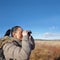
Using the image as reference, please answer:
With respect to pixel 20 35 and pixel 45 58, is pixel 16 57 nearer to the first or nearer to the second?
pixel 20 35

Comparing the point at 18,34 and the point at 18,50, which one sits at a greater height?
the point at 18,34

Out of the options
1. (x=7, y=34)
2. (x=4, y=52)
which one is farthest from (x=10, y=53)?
(x=7, y=34)

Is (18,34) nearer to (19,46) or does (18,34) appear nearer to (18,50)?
(19,46)

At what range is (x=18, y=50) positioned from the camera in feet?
20.1

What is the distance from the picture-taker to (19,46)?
21.2 feet

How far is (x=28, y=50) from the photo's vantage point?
614cm

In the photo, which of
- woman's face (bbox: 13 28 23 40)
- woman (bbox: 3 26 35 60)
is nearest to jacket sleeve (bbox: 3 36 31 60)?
woman (bbox: 3 26 35 60)

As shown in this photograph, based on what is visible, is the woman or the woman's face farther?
the woman's face

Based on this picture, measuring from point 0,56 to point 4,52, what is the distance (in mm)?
122

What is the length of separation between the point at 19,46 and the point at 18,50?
1.07 ft

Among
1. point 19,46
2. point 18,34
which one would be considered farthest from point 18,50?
point 18,34

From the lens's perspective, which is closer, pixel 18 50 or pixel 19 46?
pixel 18 50

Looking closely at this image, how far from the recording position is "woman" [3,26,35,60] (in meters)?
6.12

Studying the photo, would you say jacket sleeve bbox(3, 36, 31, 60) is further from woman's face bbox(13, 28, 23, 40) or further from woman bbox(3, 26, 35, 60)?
woman's face bbox(13, 28, 23, 40)
